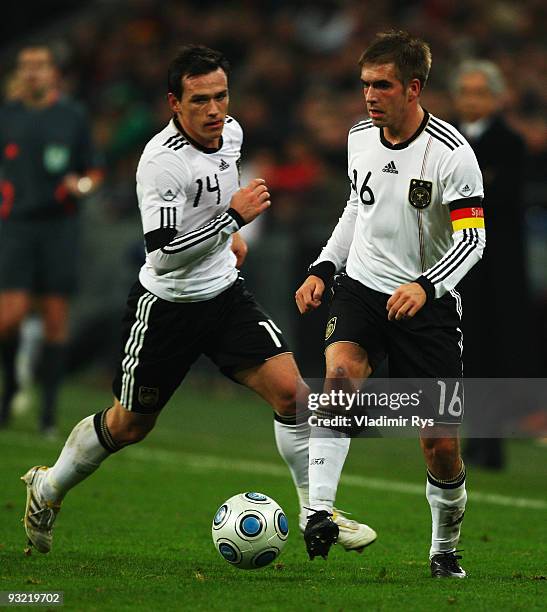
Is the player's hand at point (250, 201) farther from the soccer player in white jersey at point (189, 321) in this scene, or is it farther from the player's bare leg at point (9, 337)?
the player's bare leg at point (9, 337)

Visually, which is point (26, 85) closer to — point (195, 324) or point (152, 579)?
point (195, 324)

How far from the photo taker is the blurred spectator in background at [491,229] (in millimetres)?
9609

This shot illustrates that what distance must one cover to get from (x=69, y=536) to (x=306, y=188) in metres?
8.57

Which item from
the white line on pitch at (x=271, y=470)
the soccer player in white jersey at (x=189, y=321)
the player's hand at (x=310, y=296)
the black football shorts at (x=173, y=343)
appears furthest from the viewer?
the white line on pitch at (x=271, y=470)

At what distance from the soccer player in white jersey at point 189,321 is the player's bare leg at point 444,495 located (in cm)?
76

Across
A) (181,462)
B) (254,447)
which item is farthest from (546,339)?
(181,462)

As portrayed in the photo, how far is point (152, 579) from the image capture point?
5387 mm

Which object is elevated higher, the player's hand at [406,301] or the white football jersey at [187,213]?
the white football jersey at [187,213]

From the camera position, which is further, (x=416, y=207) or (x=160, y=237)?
(x=160, y=237)

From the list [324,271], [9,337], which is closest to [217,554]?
[324,271]

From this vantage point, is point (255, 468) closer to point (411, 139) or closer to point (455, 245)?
point (411, 139)

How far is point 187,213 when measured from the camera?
20.0 ft

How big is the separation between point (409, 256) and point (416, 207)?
0.22 meters

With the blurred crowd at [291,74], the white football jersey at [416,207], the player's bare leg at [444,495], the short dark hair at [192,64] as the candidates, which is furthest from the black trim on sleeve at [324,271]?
the blurred crowd at [291,74]
